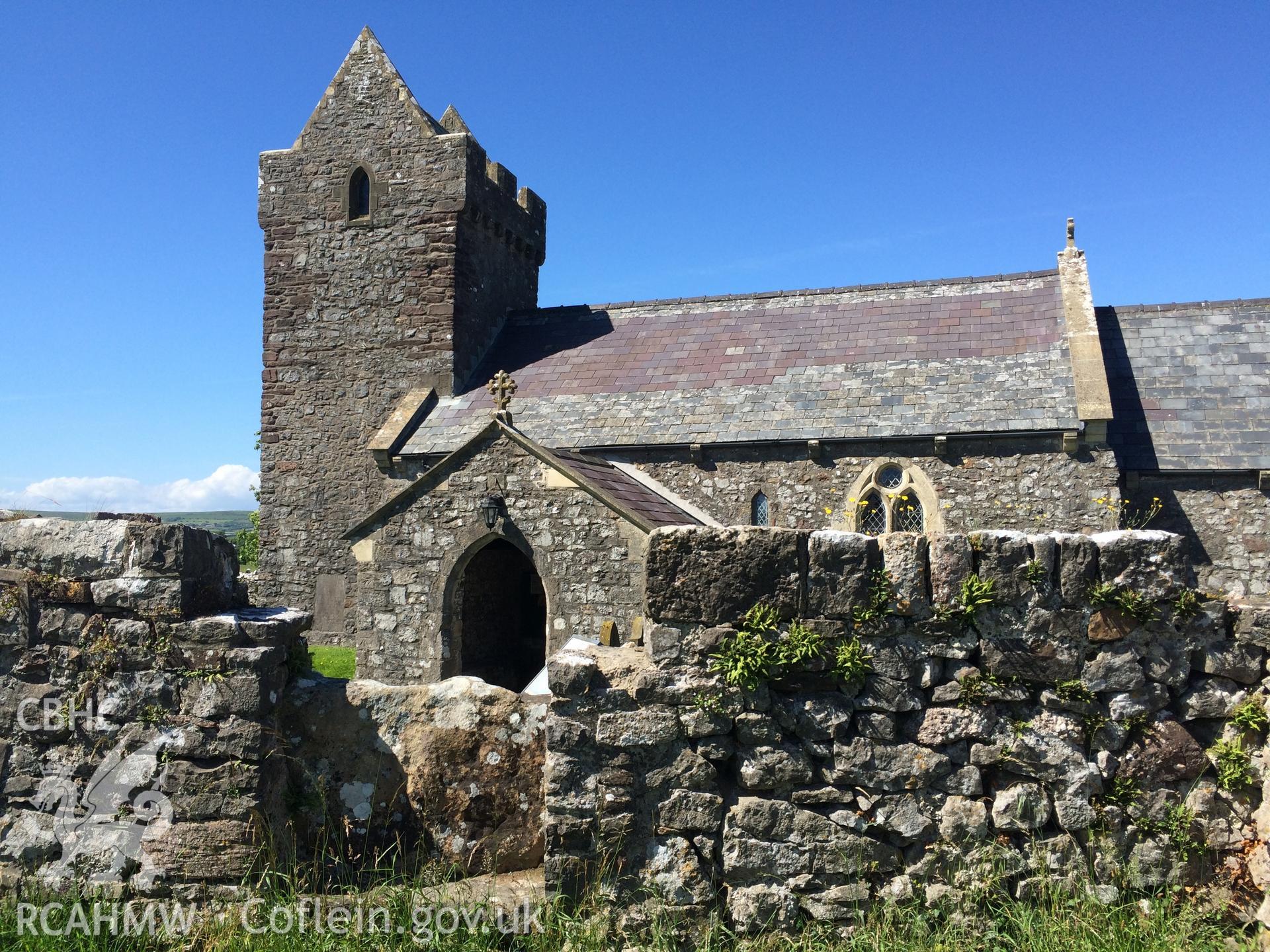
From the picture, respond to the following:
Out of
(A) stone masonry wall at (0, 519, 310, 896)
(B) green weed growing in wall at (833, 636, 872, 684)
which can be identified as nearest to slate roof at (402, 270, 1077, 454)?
(B) green weed growing in wall at (833, 636, 872, 684)

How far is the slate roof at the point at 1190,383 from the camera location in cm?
1340

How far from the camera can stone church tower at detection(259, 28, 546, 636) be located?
1681 cm

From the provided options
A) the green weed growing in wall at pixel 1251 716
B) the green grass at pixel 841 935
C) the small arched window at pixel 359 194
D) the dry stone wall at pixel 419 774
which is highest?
the small arched window at pixel 359 194

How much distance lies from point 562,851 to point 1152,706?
2487mm

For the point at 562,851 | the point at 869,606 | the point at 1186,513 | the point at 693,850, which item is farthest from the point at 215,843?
the point at 1186,513

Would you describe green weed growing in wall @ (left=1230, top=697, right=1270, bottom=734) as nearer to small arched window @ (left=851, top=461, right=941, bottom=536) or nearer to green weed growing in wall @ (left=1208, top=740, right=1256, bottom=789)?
green weed growing in wall @ (left=1208, top=740, right=1256, bottom=789)

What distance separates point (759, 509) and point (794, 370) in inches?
101

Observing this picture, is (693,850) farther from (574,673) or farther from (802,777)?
(574,673)

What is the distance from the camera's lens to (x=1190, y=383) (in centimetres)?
1462

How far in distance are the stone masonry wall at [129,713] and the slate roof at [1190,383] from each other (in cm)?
1281

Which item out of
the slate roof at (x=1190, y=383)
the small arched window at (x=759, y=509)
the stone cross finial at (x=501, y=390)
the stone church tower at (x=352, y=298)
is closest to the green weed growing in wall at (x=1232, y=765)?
the stone cross finial at (x=501, y=390)

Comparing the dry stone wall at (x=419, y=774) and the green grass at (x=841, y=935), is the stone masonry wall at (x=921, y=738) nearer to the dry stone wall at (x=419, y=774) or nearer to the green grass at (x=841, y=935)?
the green grass at (x=841, y=935)

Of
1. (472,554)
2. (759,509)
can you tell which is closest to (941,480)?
(759,509)

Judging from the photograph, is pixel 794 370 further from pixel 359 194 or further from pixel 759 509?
pixel 359 194
